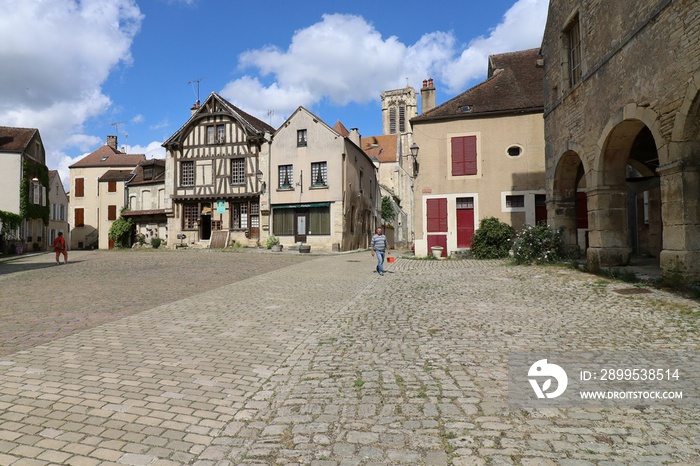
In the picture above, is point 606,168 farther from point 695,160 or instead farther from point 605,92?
point 695,160

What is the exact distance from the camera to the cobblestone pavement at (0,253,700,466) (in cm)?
248

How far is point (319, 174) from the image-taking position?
82.8 feet

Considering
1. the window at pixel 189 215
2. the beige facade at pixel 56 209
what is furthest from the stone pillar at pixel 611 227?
the beige facade at pixel 56 209

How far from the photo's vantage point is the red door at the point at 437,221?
59.5ft

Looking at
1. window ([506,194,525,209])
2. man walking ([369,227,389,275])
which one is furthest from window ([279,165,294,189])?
man walking ([369,227,389,275])

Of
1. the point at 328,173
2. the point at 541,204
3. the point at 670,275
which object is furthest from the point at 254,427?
the point at 328,173

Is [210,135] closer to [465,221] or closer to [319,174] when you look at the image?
[319,174]

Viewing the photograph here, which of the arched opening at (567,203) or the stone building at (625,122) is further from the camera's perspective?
the arched opening at (567,203)

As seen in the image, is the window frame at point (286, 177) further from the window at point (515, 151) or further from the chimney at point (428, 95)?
the window at point (515, 151)

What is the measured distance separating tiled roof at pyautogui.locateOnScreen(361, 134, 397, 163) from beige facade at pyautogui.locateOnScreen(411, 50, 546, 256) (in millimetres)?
29842

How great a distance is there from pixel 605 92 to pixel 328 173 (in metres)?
16.8

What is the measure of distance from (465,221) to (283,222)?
1210 centimetres

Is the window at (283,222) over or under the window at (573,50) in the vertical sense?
under

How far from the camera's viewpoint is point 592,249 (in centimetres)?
1043
